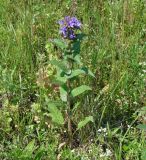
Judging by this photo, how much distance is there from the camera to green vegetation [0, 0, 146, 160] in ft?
8.33

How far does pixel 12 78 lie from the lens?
2.92 metres

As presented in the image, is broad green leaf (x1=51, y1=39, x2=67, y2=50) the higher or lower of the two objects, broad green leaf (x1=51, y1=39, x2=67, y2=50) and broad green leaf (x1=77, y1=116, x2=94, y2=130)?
the higher

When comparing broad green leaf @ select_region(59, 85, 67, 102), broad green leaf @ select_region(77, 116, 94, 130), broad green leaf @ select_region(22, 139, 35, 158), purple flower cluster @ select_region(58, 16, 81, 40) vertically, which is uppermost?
purple flower cluster @ select_region(58, 16, 81, 40)

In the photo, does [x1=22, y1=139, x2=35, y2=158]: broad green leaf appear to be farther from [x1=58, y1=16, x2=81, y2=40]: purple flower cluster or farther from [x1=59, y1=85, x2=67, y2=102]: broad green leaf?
[x1=58, y1=16, x2=81, y2=40]: purple flower cluster


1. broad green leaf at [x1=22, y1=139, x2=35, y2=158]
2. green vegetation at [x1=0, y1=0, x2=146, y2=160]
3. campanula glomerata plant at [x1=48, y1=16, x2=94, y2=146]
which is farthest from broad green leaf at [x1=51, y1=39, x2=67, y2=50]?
broad green leaf at [x1=22, y1=139, x2=35, y2=158]

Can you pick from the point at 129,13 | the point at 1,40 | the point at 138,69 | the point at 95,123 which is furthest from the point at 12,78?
the point at 129,13

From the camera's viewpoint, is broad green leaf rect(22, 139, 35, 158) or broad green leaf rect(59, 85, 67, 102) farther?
broad green leaf rect(59, 85, 67, 102)

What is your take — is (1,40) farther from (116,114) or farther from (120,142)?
(120,142)

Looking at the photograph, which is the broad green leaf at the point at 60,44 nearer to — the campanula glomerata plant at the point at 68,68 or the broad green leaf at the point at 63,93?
the campanula glomerata plant at the point at 68,68

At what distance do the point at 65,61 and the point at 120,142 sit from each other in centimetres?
57

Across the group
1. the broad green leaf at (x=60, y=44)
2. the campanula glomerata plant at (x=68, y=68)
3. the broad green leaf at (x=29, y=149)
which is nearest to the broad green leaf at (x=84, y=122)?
the campanula glomerata plant at (x=68, y=68)

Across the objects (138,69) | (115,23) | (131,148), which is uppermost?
(115,23)

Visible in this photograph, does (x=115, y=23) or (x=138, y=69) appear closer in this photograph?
(x=138, y=69)

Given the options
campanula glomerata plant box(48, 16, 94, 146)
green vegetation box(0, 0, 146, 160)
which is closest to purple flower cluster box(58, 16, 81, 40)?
campanula glomerata plant box(48, 16, 94, 146)
